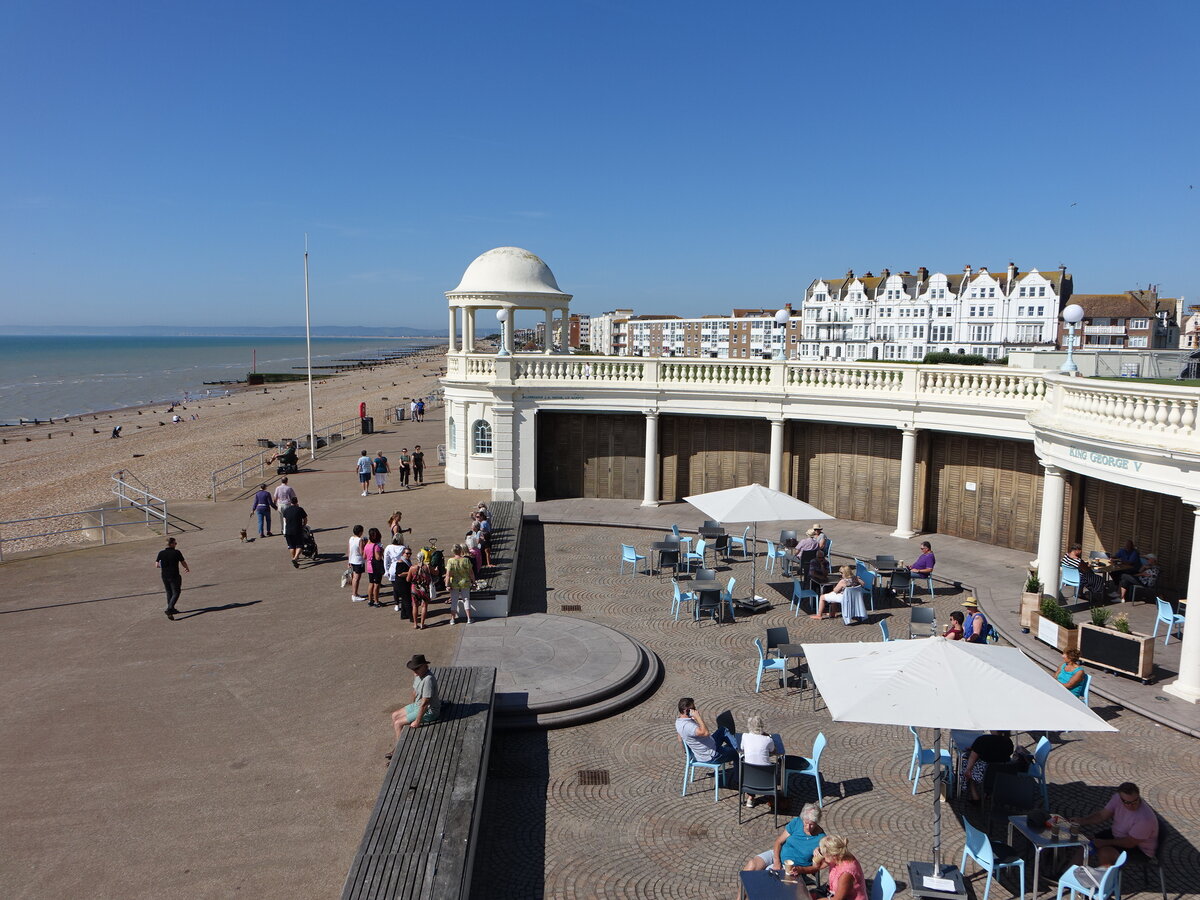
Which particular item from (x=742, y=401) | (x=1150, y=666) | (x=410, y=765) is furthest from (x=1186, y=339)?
(x=410, y=765)

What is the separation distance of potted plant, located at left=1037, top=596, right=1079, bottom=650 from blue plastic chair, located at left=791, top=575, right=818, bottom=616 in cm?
388

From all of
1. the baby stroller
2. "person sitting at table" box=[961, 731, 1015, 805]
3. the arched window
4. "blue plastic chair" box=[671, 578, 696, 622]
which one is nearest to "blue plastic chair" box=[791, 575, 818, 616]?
"blue plastic chair" box=[671, 578, 696, 622]

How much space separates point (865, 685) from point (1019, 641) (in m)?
7.28

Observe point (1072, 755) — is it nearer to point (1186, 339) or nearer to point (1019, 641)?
point (1019, 641)

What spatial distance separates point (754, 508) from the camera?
16109 mm

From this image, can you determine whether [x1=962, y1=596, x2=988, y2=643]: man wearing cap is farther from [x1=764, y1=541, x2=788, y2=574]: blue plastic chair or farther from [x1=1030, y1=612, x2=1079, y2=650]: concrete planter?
[x1=764, y1=541, x2=788, y2=574]: blue plastic chair

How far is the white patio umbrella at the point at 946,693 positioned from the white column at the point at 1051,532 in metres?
7.53

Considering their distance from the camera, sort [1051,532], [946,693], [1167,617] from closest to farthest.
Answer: [946,693] < [1167,617] < [1051,532]

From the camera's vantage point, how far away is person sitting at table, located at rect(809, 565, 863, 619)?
15.4 metres

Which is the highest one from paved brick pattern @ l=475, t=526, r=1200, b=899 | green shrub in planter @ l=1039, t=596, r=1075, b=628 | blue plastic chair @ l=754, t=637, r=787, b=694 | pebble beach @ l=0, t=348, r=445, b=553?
green shrub in planter @ l=1039, t=596, r=1075, b=628

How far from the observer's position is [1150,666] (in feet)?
40.2

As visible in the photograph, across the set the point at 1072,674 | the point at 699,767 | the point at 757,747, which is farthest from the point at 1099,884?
the point at 1072,674

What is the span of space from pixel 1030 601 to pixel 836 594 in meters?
3.33

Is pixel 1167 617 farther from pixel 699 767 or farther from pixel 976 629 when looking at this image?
pixel 699 767
